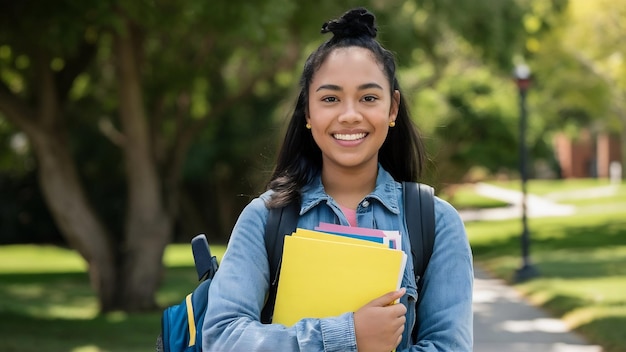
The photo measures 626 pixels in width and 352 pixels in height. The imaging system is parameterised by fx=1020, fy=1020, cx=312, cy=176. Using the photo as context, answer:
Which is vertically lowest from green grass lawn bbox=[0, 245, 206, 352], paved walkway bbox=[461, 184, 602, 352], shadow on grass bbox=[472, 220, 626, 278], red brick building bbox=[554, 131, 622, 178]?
green grass lawn bbox=[0, 245, 206, 352]

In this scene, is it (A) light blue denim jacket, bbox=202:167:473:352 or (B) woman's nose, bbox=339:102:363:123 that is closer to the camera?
(A) light blue denim jacket, bbox=202:167:473:352

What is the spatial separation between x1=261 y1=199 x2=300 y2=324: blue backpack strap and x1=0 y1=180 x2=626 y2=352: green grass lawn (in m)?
7.01

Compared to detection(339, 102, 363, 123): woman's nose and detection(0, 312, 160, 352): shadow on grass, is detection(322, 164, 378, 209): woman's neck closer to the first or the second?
detection(339, 102, 363, 123): woman's nose

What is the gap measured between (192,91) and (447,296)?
1343 centimetres

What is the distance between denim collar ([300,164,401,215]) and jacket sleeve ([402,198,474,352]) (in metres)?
0.13

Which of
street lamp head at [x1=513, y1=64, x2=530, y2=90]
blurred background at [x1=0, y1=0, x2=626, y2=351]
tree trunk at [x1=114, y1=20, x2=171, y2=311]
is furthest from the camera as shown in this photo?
street lamp head at [x1=513, y1=64, x2=530, y2=90]

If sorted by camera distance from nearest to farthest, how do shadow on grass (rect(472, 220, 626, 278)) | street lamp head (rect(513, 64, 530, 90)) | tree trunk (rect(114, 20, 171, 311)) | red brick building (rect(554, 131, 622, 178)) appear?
tree trunk (rect(114, 20, 171, 311)) → street lamp head (rect(513, 64, 530, 90)) → shadow on grass (rect(472, 220, 626, 278)) → red brick building (rect(554, 131, 622, 178))

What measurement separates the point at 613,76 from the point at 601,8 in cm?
300

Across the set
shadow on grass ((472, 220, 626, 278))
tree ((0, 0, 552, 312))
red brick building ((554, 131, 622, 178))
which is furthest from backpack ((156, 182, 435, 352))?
red brick building ((554, 131, 622, 178))

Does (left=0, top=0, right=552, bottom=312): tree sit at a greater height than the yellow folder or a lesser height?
greater

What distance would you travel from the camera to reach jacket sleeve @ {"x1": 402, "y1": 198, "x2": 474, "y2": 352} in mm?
2250

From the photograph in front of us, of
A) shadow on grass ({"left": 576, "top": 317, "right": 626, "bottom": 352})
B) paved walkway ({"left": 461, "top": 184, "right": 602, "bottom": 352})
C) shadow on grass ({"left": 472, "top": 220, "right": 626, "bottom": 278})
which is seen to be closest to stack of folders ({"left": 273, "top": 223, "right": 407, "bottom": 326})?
shadow on grass ({"left": 576, "top": 317, "right": 626, "bottom": 352})

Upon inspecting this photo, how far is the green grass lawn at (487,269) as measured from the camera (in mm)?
10508

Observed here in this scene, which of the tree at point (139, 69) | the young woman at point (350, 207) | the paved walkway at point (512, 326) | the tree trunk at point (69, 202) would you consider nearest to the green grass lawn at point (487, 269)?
the paved walkway at point (512, 326)
